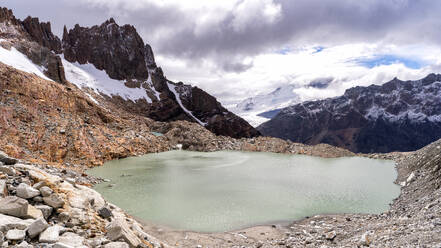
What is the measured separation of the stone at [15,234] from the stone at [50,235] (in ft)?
1.60

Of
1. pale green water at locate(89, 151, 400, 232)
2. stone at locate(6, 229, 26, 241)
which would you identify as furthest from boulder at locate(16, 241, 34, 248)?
pale green water at locate(89, 151, 400, 232)

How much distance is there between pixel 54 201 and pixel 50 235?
2.95 m

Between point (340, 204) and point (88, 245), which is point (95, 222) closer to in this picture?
point (88, 245)

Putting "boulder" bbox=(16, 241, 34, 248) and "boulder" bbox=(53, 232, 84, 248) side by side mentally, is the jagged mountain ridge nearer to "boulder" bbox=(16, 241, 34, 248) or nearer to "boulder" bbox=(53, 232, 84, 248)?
"boulder" bbox=(53, 232, 84, 248)

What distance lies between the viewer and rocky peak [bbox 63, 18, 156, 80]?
130 metres

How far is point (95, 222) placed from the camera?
11656 millimetres

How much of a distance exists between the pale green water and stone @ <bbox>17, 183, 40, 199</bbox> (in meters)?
10.00

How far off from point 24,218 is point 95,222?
9.43 ft

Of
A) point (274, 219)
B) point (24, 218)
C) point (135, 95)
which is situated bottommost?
point (274, 219)

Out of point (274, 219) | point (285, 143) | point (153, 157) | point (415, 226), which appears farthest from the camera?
point (285, 143)

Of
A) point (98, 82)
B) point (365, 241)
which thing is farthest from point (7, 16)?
point (365, 241)

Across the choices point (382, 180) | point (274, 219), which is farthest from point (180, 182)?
point (382, 180)

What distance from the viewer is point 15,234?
315 inches

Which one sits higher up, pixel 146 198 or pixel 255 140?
pixel 255 140
